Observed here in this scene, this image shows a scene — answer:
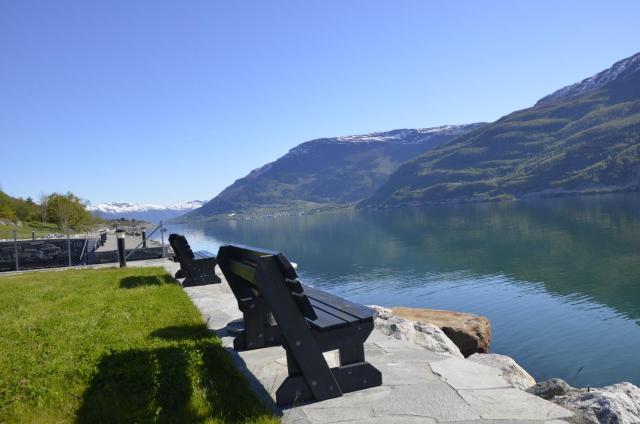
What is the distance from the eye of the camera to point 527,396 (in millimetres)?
4809

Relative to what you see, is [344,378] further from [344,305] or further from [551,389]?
[551,389]

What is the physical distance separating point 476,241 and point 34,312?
55401mm

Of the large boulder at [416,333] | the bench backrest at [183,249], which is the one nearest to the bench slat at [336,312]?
the large boulder at [416,333]

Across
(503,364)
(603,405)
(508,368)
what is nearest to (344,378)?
(603,405)

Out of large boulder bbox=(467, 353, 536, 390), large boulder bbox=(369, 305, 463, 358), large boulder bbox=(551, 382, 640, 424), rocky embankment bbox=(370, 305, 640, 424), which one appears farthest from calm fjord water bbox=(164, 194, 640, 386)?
large boulder bbox=(551, 382, 640, 424)

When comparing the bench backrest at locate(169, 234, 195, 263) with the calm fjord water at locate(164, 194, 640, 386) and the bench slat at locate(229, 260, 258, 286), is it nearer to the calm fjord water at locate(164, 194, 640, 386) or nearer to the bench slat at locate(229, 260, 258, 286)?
the bench slat at locate(229, 260, 258, 286)

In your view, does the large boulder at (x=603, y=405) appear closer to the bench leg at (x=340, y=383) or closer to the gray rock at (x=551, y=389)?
the gray rock at (x=551, y=389)

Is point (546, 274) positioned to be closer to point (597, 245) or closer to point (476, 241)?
point (597, 245)

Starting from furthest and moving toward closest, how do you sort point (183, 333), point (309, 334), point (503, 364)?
point (503, 364)
point (183, 333)
point (309, 334)

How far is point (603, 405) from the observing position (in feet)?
15.6

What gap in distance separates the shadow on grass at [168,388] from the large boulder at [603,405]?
2.96 metres

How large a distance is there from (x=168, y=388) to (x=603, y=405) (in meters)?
4.29

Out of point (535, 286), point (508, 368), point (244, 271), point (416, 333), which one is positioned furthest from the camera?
point (535, 286)

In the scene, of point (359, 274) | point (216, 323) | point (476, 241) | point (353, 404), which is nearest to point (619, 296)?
point (359, 274)
